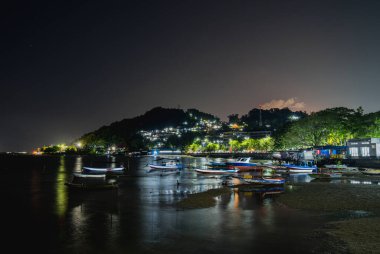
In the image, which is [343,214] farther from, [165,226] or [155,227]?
[155,227]

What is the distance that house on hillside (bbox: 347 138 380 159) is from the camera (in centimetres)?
6806

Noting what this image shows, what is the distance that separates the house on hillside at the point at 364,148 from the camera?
223 feet

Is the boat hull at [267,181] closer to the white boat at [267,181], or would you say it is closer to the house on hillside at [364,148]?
the white boat at [267,181]

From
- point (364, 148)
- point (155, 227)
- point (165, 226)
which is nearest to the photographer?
point (155, 227)

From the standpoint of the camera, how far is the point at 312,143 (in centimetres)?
9925

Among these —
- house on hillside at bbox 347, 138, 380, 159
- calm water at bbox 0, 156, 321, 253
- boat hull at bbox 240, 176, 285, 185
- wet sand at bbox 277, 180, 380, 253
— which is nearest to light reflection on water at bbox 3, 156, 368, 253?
calm water at bbox 0, 156, 321, 253

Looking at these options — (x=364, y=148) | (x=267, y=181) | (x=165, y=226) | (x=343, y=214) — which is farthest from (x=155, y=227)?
(x=364, y=148)

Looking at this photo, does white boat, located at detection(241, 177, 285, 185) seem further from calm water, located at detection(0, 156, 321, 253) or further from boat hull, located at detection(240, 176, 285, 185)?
calm water, located at detection(0, 156, 321, 253)

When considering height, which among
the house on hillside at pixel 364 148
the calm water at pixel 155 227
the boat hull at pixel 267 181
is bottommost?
the calm water at pixel 155 227

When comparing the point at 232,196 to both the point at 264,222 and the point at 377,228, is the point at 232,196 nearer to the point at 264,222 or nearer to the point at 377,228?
the point at 264,222

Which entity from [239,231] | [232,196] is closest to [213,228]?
[239,231]

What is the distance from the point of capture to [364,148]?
235 ft

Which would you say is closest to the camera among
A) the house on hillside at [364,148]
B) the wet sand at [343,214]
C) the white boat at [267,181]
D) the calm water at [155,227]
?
the wet sand at [343,214]

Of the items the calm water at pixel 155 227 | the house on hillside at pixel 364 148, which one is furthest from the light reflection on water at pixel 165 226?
the house on hillside at pixel 364 148
